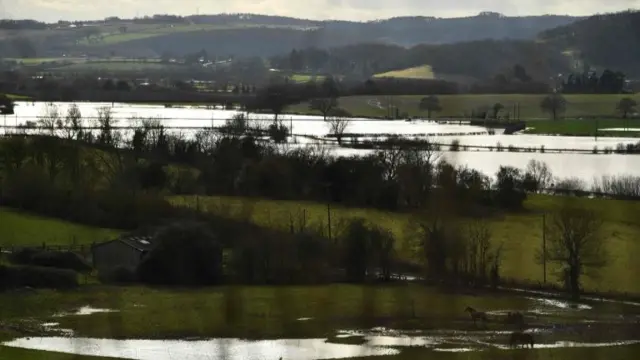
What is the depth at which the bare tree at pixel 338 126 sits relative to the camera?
37647mm

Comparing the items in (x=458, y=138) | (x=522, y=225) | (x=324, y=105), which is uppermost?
(x=324, y=105)

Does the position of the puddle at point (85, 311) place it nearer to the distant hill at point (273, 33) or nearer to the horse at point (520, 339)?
the horse at point (520, 339)

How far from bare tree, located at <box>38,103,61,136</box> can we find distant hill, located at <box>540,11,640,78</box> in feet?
93.4

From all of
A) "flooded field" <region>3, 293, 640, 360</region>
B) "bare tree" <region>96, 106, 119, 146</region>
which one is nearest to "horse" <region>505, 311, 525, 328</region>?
"flooded field" <region>3, 293, 640, 360</region>

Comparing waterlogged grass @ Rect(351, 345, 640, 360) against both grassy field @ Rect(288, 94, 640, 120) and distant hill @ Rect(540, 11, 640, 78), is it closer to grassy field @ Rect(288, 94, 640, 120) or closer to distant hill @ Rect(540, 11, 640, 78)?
grassy field @ Rect(288, 94, 640, 120)

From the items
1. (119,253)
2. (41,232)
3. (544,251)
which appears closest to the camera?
(119,253)

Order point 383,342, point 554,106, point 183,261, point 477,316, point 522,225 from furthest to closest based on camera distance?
point 554,106 → point 522,225 → point 183,261 → point 477,316 → point 383,342

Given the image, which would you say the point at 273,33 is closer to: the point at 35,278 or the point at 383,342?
the point at 35,278

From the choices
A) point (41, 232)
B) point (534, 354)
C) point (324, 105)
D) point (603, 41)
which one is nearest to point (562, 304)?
point (534, 354)

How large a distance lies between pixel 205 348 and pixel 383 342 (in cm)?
178

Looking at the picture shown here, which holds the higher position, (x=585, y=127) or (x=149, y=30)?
(x=149, y=30)

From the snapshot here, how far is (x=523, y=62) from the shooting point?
2170 inches

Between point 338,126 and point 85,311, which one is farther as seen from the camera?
point 338,126

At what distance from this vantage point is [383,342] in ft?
34.4
